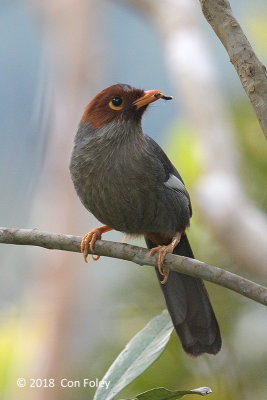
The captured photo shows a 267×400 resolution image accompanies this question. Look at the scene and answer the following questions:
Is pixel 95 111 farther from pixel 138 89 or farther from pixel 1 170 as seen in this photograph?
pixel 1 170

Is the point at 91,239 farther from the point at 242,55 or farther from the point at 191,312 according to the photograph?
the point at 242,55

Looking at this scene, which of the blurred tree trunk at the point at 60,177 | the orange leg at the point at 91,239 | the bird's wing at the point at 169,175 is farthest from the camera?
the blurred tree trunk at the point at 60,177

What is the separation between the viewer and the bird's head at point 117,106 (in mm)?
3337

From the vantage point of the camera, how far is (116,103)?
3.37 meters

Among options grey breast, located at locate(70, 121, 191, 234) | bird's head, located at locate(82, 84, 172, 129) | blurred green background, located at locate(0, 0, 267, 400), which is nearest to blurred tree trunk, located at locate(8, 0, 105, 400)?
blurred green background, located at locate(0, 0, 267, 400)

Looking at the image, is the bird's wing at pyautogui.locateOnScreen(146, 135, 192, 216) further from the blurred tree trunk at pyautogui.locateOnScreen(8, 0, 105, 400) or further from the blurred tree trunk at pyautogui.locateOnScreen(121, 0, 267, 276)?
the blurred tree trunk at pyautogui.locateOnScreen(8, 0, 105, 400)

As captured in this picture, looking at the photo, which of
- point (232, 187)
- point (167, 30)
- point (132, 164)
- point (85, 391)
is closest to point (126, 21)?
point (167, 30)

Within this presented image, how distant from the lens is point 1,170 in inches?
219

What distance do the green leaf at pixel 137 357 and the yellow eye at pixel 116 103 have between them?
125 centimetres

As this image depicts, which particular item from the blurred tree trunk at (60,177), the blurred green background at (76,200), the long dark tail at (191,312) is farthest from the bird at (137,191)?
the blurred tree trunk at (60,177)

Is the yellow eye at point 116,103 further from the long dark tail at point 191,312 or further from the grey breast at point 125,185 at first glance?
the long dark tail at point 191,312

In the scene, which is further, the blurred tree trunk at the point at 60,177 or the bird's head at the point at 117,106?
the blurred tree trunk at the point at 60,177

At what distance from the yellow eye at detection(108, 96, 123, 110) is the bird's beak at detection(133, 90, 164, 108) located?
8cm

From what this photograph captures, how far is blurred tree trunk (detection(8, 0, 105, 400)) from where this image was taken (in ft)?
15.9
